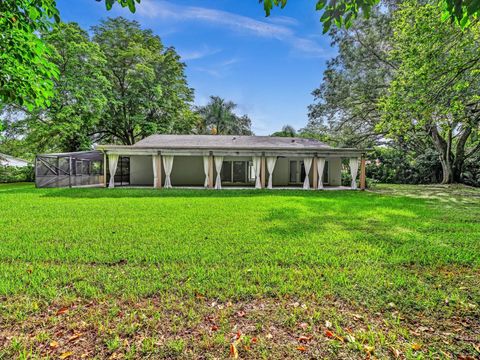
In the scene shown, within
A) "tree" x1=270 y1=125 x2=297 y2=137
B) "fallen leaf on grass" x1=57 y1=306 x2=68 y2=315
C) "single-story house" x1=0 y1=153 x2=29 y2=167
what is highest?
"tree" x1=270 y1=125 x2=297 y2=137

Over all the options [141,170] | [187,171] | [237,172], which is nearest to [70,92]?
[141,170]

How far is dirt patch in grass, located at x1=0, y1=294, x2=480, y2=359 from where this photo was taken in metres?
2.14

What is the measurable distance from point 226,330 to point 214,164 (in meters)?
14.6

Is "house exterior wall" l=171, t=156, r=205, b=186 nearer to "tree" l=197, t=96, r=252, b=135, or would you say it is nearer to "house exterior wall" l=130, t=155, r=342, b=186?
Result: "house exterior wall" l=130, t=155, r=342, b=186

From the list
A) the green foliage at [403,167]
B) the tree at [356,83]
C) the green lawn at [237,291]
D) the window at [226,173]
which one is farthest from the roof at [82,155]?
the green foliage at [403,167]

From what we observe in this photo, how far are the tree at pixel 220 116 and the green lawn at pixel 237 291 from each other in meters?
24.9

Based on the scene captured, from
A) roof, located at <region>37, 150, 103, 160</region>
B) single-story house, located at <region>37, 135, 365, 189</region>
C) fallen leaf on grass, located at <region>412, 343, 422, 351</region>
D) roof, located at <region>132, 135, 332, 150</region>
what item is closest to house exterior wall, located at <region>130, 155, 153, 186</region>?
single-story house, located at <region>37, 135, 365, 189</region>

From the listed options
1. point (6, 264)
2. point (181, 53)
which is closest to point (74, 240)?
point (6, 264)

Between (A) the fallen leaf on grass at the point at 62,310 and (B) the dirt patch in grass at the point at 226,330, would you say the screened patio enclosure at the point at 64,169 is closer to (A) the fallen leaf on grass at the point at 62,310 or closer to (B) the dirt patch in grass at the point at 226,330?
(B) the dirt patch in grass at the point at 226,330

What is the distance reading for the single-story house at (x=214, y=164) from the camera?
14.8m

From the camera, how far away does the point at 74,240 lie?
5066mm

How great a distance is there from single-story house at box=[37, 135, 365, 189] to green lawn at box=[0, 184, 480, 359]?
9.00 metres

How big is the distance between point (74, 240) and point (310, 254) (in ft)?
14.9

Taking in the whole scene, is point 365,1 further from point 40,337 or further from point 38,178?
point 38,178
